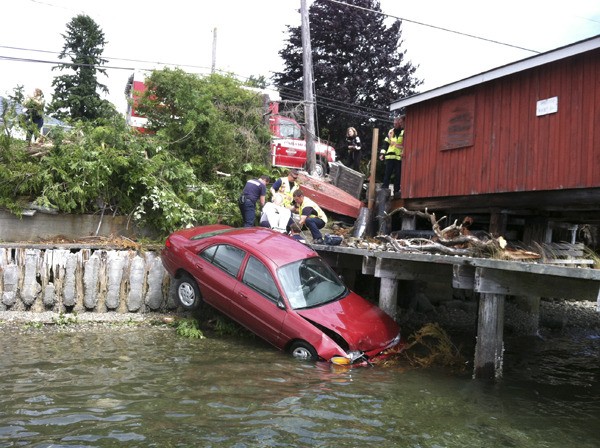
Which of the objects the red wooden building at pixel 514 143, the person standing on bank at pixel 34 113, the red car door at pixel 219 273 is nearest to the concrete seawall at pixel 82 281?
the red car door at pixel 219 273

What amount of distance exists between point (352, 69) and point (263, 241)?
75.0 ft

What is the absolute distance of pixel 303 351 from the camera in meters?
8.39

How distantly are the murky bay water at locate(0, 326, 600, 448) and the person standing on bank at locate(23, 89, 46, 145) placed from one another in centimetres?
569

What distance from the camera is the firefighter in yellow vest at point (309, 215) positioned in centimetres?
1219

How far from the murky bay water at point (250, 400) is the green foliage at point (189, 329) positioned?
0.28m

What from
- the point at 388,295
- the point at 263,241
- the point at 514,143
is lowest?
the point at 388,295

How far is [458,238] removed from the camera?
9422 millimetres

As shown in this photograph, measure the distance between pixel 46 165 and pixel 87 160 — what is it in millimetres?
876

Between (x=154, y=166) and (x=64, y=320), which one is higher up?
(x=154, y=166)

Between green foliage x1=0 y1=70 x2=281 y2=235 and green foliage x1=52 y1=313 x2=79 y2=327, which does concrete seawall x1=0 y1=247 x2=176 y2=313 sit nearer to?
green foliage x1=52 y1=313 x2=79 y2=327

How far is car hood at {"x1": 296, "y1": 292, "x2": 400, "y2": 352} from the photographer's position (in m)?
8.34

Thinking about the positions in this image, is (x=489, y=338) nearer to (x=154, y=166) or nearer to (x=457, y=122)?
(x=457, y=122)

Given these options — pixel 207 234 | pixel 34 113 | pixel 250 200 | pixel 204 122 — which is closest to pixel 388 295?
pixel 207 234

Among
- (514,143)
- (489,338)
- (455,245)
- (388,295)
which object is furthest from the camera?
(514,143)
